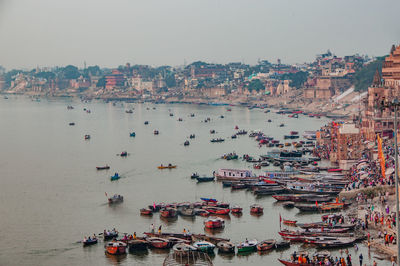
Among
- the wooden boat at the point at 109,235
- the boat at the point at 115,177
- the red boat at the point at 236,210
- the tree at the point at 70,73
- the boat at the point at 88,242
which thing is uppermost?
the tree at the point at 70,73

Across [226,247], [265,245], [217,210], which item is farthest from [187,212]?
[265,245]

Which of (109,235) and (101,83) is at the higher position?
(101,83)

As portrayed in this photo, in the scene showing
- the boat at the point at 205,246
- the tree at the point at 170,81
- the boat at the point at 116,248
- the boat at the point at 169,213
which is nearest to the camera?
the boat at the point at 205,246

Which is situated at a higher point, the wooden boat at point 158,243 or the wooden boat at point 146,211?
the wooden boat at point 146,211

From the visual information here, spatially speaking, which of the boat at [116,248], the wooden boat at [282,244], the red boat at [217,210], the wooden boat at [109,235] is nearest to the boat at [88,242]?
the wooden boat at [109,235]

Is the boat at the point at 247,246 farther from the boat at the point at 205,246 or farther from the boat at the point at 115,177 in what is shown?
the boat at the point at 115,177

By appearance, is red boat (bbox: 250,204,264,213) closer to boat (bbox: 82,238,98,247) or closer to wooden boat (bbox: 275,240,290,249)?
wooden boat (bbox: 275,240,290,249)

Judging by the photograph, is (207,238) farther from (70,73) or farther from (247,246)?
(70,73)
